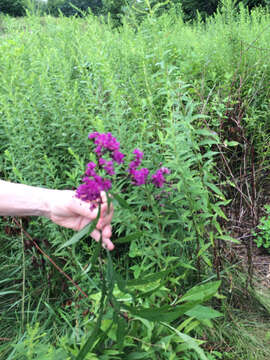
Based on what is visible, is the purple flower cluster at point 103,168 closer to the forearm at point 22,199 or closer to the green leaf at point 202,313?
the forearm at point 22,199

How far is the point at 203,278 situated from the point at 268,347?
54 cm

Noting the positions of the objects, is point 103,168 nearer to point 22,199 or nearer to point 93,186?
point 93,186

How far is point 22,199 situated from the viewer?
152 centimetres

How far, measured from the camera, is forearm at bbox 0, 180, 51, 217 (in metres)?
1.51

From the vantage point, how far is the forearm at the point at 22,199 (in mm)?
1511

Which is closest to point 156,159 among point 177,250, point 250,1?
point 177,250

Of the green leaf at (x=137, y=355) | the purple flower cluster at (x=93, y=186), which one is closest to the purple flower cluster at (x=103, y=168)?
the purple flower cluster at (x=93, y=186)

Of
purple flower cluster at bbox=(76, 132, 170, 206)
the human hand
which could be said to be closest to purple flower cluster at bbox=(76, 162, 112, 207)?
purple flower cluster at bbox=(76, 132, 170, 206)

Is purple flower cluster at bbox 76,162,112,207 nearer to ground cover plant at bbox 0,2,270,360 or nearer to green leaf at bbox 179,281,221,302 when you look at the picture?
ground cover plant at bbox 0,2,270,360

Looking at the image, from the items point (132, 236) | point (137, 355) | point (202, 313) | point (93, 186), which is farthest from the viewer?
point (202, 313)

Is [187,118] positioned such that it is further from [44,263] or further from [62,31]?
[62,31]

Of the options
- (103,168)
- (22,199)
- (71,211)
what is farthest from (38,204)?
(103,168)

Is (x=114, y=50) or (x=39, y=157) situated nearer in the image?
(x=39, y=157)

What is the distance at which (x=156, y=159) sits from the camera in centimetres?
178
